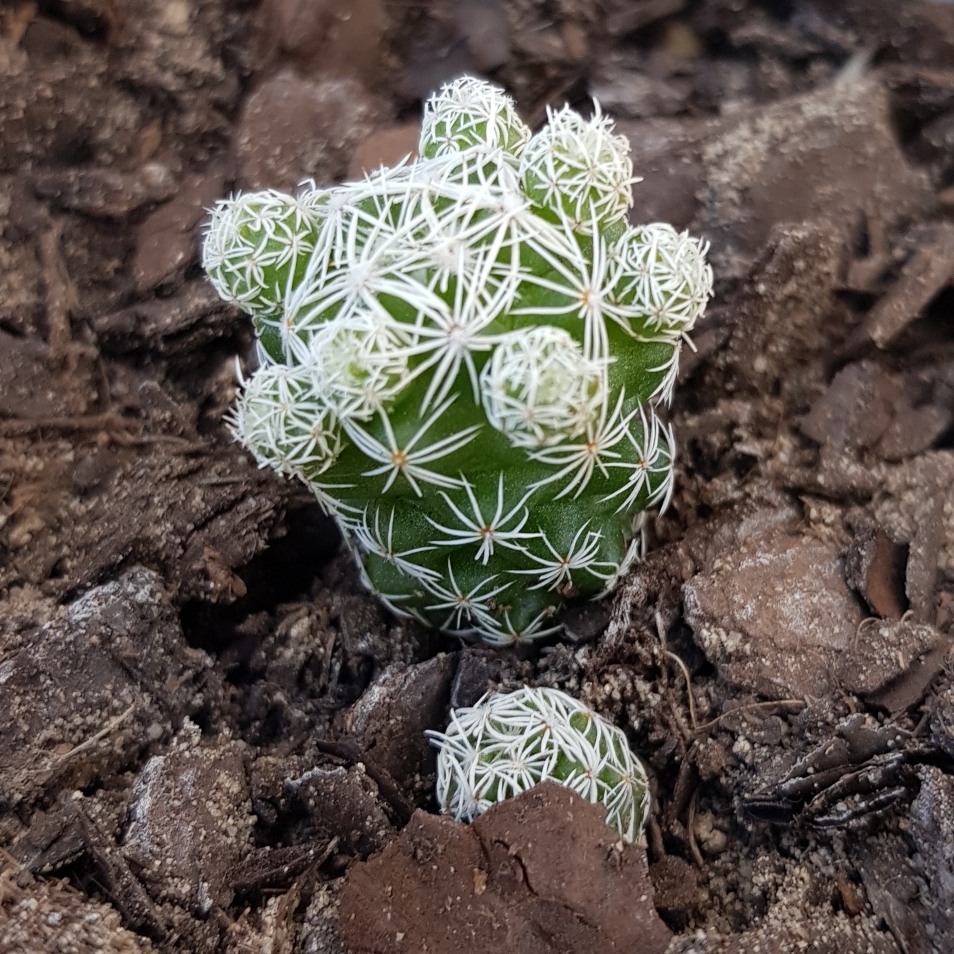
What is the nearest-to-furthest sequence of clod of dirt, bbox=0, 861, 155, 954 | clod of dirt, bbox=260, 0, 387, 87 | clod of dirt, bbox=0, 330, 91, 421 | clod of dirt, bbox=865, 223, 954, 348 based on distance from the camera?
clod of dirt, bbox=0, 861, 155, 954
clod of dirt, bbox=0, 330, 91, 421
clod of dirt, bbox=865, 223, 954, 348
clod of dirt, bbox=260, 0, 387, 87

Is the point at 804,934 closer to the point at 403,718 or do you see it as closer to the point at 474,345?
the point at 403,718

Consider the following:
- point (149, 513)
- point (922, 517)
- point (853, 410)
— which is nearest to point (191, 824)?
point (149, 513)

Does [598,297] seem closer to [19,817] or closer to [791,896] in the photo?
[791,896]

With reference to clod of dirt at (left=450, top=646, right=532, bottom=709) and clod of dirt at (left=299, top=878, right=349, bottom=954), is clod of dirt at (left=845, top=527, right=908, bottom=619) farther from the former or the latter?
clod of dirt at (left=299, top=878, right=349, bottom=954)

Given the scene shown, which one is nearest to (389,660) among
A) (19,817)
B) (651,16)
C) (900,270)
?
(19,817)

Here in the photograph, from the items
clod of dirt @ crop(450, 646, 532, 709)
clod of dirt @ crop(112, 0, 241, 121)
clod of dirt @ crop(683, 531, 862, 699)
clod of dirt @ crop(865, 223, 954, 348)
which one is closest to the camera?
clod of dirt @ crop(683, 531, 862, 699)

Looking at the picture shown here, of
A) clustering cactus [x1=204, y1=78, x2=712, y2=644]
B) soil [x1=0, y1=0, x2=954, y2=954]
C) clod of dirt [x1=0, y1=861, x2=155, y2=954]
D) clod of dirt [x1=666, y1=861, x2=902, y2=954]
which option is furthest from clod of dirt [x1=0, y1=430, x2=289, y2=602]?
clod of dirt [x1=666, y1=861, x2=902, y2=954]
